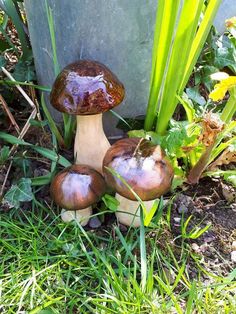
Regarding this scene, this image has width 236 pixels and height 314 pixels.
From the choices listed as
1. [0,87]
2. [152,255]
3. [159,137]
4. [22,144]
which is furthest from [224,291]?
[0,87]

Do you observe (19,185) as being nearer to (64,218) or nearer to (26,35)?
(64,218)

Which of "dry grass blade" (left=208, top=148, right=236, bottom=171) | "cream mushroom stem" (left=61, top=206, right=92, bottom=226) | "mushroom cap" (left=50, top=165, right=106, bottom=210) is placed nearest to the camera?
"mushroom cap" (left=50, top=165, right=106, bottom=210)

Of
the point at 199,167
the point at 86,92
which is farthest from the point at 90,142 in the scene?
the point at 199,167

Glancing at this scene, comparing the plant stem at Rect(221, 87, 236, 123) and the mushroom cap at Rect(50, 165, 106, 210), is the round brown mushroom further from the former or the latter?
the plant stem at Rect(221, 87, 236, 123)

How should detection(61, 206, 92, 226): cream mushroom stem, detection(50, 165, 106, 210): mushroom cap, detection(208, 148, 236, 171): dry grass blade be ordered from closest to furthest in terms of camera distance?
detection(50, 165, 106, 210): mushroom cap → detection(61, 206, 92, 226): cream mushroom stem → detection(208, 148, 236, 171): dry grass blade

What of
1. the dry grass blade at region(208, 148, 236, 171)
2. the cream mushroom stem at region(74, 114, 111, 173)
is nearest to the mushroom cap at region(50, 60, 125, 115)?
the cream mushroom stem at region(74, 114, 111, 173)

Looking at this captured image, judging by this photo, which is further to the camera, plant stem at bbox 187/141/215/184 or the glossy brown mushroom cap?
plant stem at bbox 187/141/215/184

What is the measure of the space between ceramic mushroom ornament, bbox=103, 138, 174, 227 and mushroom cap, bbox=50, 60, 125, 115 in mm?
146

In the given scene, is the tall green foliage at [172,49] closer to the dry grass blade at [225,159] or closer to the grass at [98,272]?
the dry grass blade at [225,159]

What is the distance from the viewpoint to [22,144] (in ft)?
5.81

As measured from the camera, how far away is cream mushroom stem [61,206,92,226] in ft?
5.22

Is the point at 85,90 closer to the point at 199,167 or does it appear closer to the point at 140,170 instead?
the point at 140,170

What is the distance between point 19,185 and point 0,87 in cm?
55

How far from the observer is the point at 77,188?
4.79 ft
